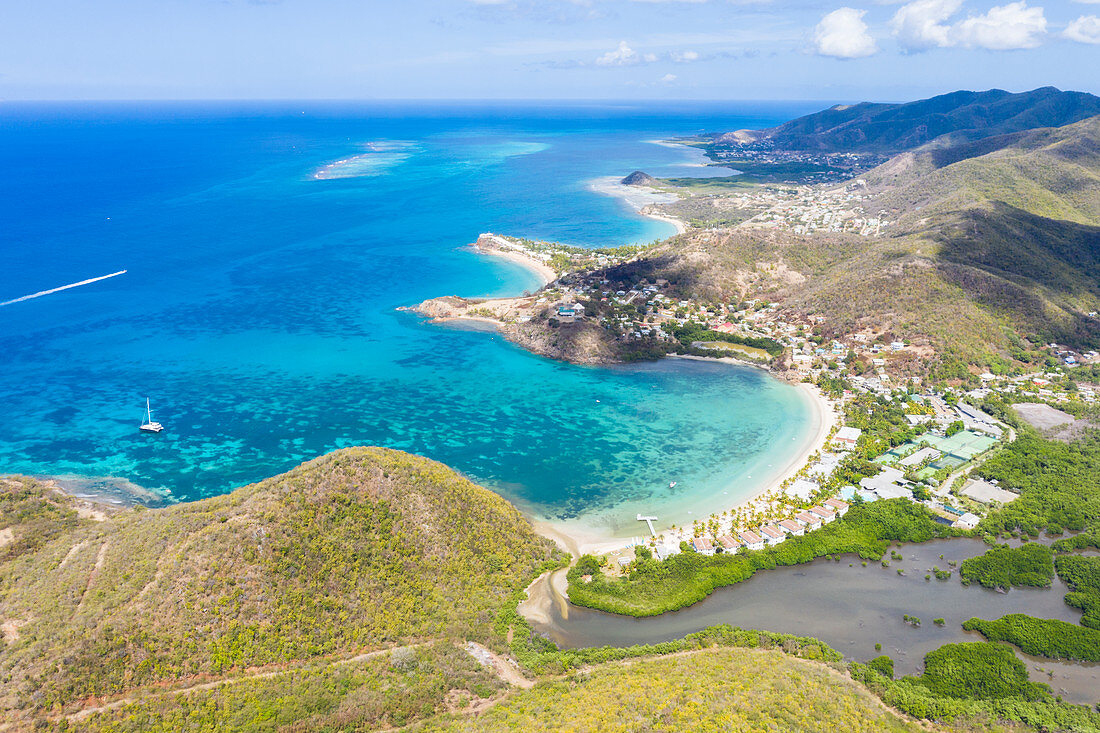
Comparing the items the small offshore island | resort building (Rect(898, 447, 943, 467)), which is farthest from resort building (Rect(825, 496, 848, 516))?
resort building (Rect(898, 447, 943, 467))

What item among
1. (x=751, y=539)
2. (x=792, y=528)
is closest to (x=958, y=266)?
(x=792, y=528)

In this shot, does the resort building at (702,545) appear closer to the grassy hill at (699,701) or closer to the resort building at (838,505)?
the grassy hill at (699,701)

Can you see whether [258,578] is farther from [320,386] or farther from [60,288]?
[60,288]

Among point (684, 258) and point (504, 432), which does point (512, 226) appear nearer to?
point (684, 258)

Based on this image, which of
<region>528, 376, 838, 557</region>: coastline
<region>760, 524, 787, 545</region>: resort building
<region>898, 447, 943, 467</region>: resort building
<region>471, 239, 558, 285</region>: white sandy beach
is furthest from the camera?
<region>471, 239, 558, 285</region>: white sandy beach

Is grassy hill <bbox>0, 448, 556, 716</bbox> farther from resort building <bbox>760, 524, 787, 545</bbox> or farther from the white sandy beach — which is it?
the white sandy beach

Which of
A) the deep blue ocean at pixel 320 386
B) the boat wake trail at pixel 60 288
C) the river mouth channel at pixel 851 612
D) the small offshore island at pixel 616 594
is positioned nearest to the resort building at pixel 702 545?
the small offshore island at pixel 616 594
